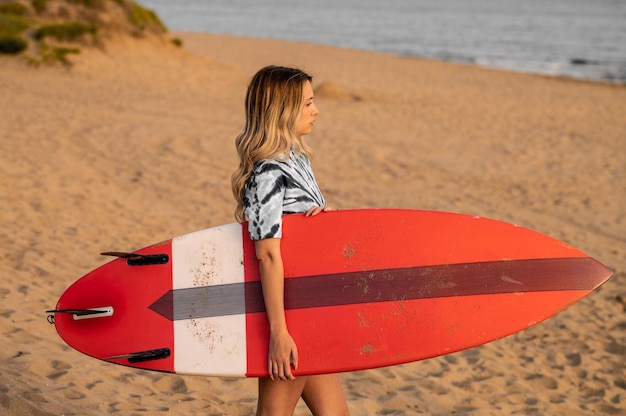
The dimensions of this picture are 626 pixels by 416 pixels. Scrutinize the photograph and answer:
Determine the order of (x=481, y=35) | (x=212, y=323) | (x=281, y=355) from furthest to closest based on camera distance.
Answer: (x=481, y=35) → (x=212, y=323) → (x=281, y=355)

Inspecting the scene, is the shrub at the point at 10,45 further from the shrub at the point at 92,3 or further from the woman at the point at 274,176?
the woman at the point at 274,176

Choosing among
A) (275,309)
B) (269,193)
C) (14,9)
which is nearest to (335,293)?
(275,309)

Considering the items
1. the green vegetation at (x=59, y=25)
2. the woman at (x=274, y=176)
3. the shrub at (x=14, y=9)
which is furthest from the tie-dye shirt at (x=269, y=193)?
the shrub at (x=14, y=9)

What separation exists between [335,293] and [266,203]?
546mm

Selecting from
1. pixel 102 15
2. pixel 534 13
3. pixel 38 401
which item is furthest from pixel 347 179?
pixel 534 13

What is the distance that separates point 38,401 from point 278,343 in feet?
5.62

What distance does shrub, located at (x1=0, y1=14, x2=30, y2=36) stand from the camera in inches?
616

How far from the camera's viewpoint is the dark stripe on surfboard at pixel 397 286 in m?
2.58

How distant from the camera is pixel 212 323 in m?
2.60

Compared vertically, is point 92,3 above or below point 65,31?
above

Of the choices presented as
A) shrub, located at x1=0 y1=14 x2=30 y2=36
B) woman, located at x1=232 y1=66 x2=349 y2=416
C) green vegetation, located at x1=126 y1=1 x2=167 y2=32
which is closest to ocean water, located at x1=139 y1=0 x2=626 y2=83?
green vegetation, located at x1=126 y1=1 x2=167 y2=32

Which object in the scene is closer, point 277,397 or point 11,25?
point 277,397

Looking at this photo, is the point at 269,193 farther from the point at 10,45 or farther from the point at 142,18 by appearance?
the point at 142,18

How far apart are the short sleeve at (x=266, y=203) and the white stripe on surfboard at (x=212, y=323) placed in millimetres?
323
